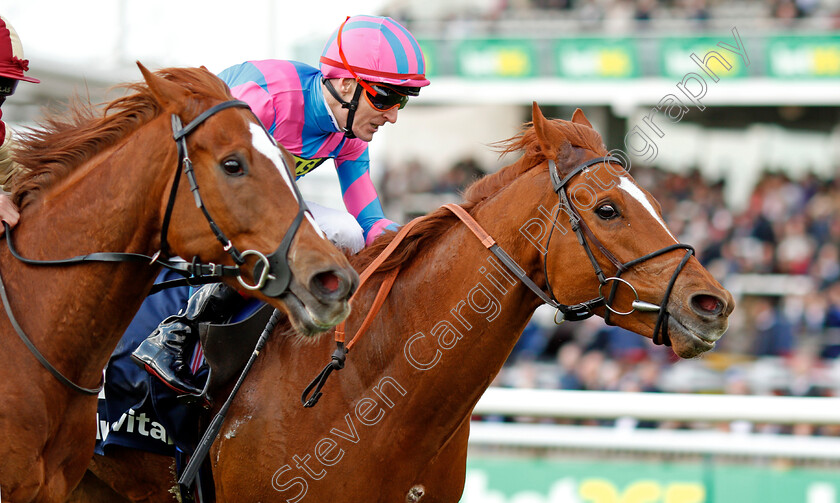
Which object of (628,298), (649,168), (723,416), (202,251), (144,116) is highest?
(144,116)

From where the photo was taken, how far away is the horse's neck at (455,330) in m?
3.06

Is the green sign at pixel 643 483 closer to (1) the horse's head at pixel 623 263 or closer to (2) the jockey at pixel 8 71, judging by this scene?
(1) the horse's head at pixel 623 263

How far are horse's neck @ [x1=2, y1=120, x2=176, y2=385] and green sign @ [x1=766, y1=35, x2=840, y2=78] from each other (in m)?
12.7

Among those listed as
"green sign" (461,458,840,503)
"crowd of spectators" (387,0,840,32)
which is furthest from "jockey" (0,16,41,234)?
"crowd of spectators" (387,0,840,32)

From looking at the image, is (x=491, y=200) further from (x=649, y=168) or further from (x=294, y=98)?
(x=649, y=168)

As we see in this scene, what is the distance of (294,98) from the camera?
133 inches

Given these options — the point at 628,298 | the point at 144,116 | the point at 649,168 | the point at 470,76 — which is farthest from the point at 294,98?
the point at 470,76

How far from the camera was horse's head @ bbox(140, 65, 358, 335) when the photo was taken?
7.99 feet

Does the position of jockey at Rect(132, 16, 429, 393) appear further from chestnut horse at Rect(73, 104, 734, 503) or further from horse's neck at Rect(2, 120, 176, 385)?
horse's neck at Rect(2, 120, 176, 385)

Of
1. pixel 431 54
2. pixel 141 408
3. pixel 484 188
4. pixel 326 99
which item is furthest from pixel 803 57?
pixel 141 408

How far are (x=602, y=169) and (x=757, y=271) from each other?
8.09m

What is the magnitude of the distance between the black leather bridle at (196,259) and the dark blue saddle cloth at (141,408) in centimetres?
50

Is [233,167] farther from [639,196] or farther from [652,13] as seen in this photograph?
[652,13]

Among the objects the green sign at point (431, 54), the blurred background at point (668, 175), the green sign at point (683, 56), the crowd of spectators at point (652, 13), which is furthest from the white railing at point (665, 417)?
the green sign at point (431, 54)
